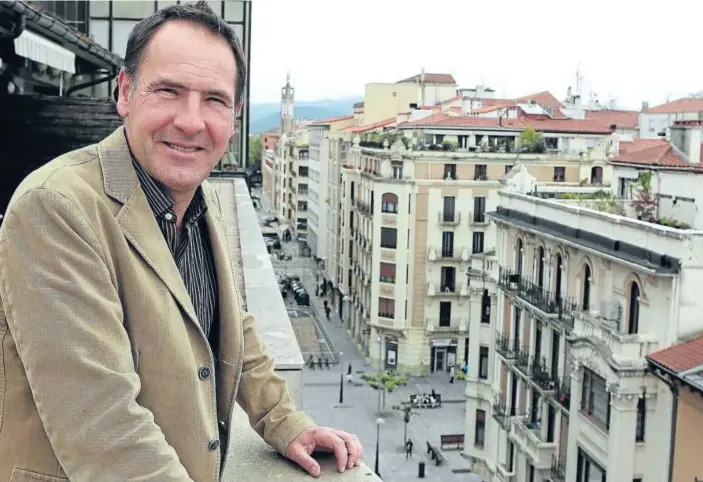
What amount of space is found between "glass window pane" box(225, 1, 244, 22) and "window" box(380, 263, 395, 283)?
29.8 metres

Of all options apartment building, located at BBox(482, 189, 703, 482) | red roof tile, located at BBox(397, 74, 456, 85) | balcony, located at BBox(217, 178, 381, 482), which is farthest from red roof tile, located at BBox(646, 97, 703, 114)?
balcony, located at BBox(217, 178, 381, 482)

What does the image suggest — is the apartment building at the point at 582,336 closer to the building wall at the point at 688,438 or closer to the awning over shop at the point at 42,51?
the building wall at the point at 688,438

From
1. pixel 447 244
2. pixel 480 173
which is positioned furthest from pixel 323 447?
pixel 447 244

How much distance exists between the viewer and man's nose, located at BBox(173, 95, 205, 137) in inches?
112

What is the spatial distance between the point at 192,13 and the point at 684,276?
65.7 ft

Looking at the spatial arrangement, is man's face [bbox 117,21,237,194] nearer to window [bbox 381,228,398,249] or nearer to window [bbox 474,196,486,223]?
window [bbox 474,196,486,223]

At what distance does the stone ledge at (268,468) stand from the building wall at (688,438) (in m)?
17.8

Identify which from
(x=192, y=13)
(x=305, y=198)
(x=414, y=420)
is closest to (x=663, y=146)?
(x=414, y=420)

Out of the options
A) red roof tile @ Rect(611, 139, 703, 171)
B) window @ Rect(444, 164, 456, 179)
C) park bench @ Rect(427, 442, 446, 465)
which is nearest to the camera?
red roof tile @ Rect(611, 139, 703, 171)

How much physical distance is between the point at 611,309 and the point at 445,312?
96.3 feet

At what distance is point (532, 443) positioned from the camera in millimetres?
27641

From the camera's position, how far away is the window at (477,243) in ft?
169

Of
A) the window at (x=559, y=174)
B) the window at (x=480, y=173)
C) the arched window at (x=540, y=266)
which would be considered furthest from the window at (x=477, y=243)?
the arched window at (x=540, y=266)

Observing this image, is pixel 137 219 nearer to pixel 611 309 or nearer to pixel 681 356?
pixel 681 356
